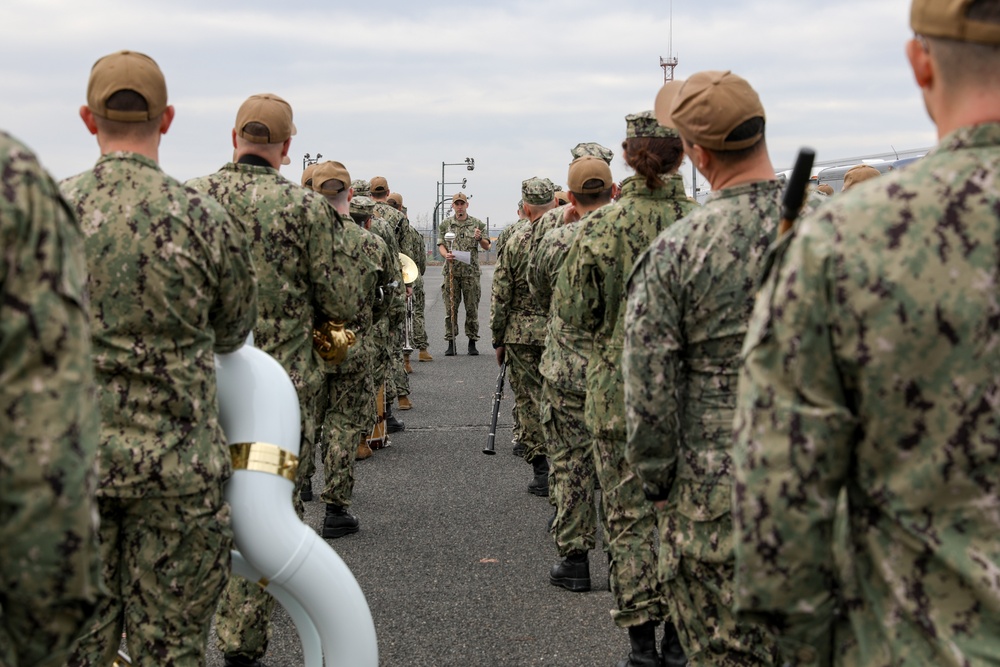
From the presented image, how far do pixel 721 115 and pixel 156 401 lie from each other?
173 centimetres

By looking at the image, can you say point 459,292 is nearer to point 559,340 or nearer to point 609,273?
point 559,340

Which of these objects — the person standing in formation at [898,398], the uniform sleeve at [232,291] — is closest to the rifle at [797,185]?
the person standing in formation at [898,398]

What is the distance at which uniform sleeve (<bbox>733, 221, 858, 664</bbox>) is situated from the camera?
188 cm

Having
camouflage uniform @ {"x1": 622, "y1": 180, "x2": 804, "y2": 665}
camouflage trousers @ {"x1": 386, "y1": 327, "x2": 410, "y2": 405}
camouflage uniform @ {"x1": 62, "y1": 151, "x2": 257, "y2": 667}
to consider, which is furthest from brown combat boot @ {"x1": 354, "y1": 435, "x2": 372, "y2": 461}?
camouflage uniform @ {"x1": 622, "y1": 180, "x2": 804, "y2": 665}

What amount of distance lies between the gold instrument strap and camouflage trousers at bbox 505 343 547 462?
4510 mm

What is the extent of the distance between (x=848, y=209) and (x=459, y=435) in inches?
330

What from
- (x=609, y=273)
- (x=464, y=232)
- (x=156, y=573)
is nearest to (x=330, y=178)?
(x=609, y=273)

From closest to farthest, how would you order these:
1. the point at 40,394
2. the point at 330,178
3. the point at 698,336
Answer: the point at 40,394
the point at 698,336
the point at 330,178

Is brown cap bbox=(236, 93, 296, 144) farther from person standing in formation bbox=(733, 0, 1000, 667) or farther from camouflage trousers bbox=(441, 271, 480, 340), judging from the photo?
camouflage trousers bbox=(441, 271, 480, 340)

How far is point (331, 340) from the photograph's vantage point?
5145 mm

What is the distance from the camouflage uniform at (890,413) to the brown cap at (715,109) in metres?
1.24

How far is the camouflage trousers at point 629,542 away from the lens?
461 cm

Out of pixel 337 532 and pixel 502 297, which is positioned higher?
pixel 502 297

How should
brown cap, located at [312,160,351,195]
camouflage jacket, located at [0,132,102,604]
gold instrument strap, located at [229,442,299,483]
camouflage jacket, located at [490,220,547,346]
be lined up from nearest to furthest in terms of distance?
camouflage jacket, located at [0,132,102,604] → gold instrument strap, located at [229,442,299,483] → brown cap, located at [312,160,351,195] → camouflage jacket, located at [490,220,547,346]
